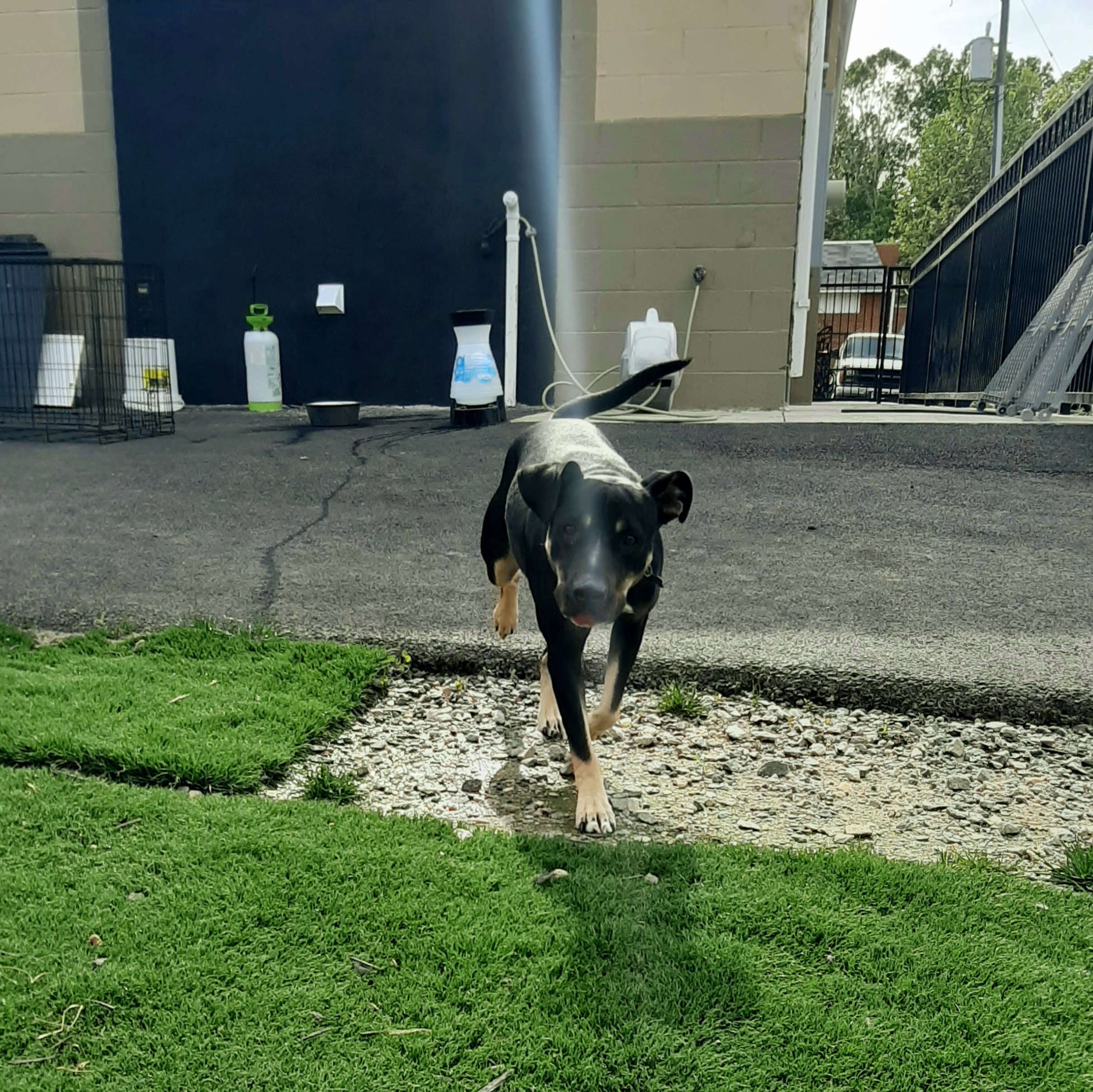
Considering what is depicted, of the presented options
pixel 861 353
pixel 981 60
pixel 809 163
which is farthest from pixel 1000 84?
pixel 809 163

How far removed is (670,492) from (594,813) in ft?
2.92

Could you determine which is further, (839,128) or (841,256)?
(839,128)

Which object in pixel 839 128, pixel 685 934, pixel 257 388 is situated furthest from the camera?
pixel 839 128

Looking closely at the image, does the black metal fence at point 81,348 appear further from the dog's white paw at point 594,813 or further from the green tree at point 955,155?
the green tree at point 955,155

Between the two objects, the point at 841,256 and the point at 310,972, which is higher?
the point at 841,256

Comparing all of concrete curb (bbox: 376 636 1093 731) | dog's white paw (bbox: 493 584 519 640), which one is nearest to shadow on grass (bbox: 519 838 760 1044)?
dog's white paw (bbox: 493 584 519 640)

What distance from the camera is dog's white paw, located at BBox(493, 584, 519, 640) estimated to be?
3033 millimetres

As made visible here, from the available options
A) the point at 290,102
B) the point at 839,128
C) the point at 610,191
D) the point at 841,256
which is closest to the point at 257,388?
the point at 290,102

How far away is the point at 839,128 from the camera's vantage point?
156ft

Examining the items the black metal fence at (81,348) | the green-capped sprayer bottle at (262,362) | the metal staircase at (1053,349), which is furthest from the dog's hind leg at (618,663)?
the green-capped sprayer bottle at (262,362)

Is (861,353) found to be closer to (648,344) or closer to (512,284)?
(512,284)

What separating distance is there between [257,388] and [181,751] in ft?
24.7

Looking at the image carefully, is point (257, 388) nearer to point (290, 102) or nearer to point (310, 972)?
point (290, 102)

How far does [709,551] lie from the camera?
4621 millimetres
